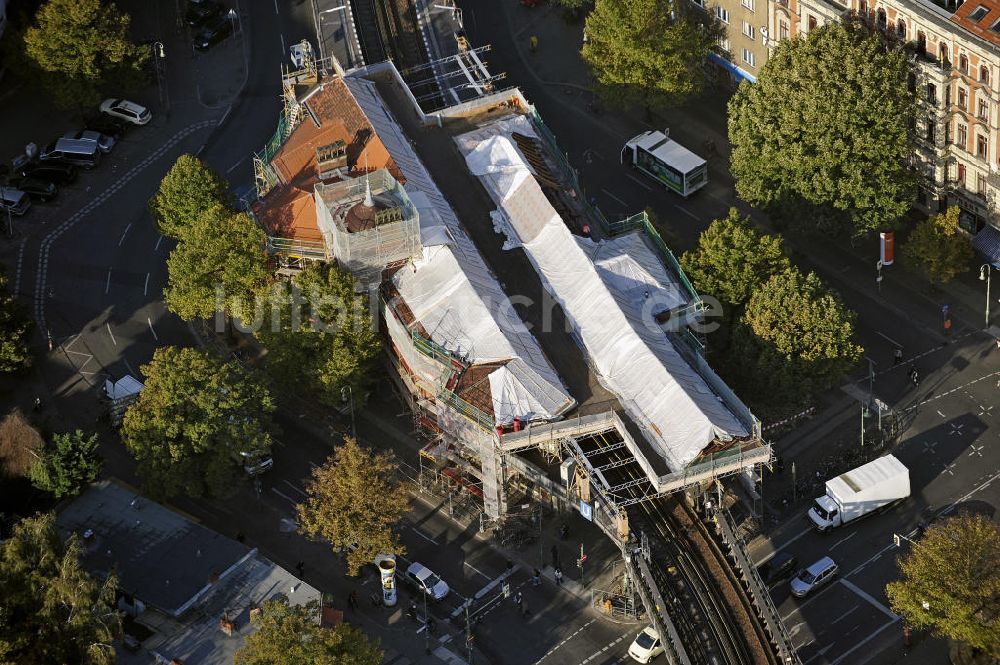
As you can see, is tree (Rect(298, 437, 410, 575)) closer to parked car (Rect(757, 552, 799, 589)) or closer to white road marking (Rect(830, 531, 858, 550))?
parked car (Rect(757, 552, 799, 589))

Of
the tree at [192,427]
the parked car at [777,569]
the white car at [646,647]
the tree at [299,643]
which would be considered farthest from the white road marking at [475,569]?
the parked car at [777,569]

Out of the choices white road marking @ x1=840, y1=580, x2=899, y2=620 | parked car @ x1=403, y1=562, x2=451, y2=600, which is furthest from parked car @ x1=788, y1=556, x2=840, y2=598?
parked car @ x1=403, y1=562, x2=451, y2=600

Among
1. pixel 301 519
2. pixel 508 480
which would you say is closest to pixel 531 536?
pixel 508 480

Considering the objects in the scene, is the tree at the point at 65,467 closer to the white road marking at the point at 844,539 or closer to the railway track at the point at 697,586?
the railway track at the point at 697,586

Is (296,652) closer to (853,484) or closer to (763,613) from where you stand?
(763,613)

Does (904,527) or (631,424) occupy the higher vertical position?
(631,424)
